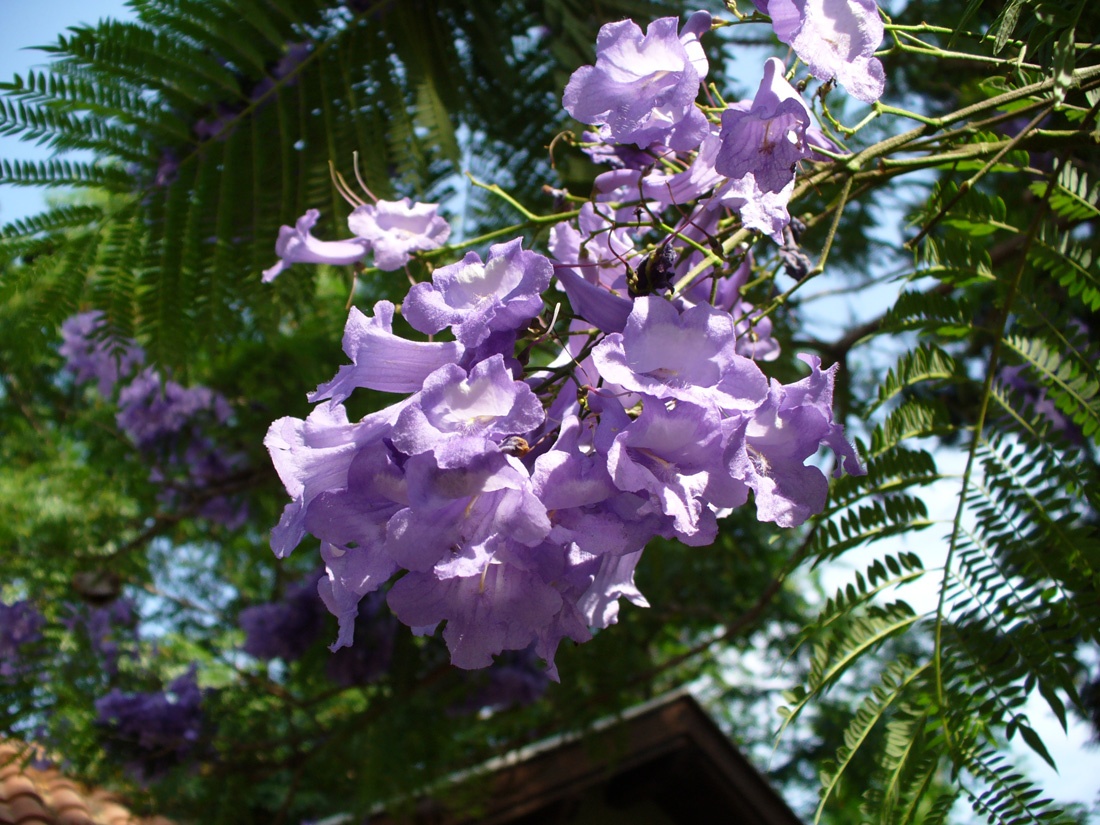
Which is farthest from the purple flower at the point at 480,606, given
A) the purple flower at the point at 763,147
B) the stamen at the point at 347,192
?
the stamen at the point at 347,192

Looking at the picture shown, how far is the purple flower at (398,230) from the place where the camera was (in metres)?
1.37

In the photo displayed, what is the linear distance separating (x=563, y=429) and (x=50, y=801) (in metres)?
4.77

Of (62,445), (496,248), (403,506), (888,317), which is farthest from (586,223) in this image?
(62,445)

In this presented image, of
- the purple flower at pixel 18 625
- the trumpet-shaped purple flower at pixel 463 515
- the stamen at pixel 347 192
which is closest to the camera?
the trumpet-shaped purple flower at pixel 463 515

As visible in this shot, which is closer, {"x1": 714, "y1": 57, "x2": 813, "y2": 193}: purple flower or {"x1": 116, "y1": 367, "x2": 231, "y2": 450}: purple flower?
{"x1": 714, "y1": 57, "x2": 813, "y2": 193}: purple flower

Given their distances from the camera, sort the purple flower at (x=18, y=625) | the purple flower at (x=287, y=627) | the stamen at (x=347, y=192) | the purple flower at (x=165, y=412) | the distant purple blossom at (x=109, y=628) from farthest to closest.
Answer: the purple flower at (x=287, y=627) < the distant purple blossom at (x=109, y=628) < the purple flower at (x=165, y=412) < the purple flower at (x=18, y=625) < the stamen at (x=347, y=192)

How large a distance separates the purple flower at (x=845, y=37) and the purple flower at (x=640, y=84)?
0.11 metres

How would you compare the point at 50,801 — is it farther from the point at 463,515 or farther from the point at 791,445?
the point at 791,445

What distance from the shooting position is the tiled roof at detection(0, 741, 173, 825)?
420 cm

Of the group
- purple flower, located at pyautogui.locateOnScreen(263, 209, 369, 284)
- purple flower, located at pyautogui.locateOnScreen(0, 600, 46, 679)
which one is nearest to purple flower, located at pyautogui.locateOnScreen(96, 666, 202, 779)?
purple flower, located at pyautogui.locateOnScreen(0, 600, 46, 679)

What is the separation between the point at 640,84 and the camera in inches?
39.9

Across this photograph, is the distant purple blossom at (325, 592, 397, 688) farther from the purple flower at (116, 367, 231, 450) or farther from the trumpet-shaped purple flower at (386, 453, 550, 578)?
the trumpet-shaped purple flower at (386, 453, 550, 578)

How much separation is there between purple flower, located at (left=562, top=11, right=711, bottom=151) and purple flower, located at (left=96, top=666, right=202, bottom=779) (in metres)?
4.68

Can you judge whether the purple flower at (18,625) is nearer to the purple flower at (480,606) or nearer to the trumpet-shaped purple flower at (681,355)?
the purple flower at (480,606)
